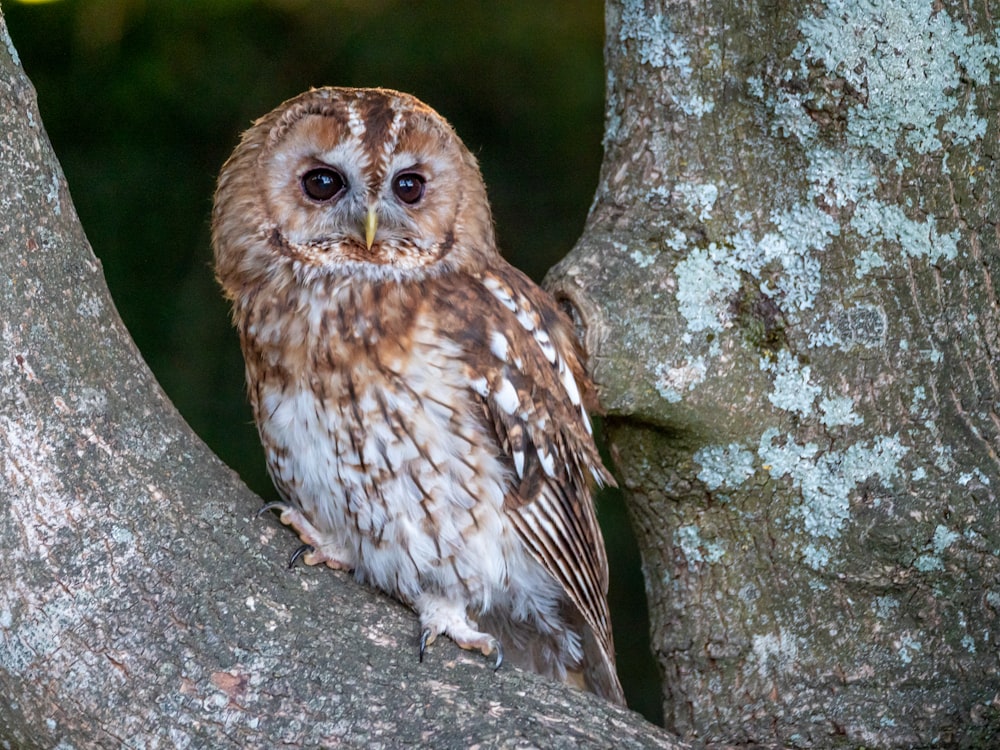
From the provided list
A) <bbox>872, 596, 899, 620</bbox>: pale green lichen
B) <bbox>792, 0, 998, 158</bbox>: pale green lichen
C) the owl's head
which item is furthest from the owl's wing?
<bbox>792, 0, 998, 158</bbox>: pale green lichen

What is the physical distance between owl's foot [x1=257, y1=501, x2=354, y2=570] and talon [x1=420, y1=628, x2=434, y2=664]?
0.23m

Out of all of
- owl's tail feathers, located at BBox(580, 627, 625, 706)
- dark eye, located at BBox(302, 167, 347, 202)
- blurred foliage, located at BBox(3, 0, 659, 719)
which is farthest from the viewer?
blurred foliage, located at BBox(3, 0, 659, 719)

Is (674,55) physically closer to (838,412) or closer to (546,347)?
(546,347)

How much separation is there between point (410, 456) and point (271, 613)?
41 cm

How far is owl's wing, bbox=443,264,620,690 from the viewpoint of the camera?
1.95 m

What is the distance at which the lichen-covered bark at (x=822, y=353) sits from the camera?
72.2 inches

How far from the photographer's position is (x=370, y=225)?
74.1 inches

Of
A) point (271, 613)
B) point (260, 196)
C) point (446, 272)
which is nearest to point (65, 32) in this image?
point (260, 196)

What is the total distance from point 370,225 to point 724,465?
731 millimetres

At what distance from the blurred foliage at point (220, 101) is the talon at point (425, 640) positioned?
156cm

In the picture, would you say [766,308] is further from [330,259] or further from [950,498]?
[330,259]

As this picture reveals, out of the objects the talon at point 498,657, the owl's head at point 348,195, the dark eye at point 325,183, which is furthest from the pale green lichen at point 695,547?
the dark eye at point 325,183

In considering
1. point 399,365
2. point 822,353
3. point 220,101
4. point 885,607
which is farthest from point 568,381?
point 220,101

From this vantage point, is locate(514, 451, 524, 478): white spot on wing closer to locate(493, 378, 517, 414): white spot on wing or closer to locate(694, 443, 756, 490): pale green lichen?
locate(493, 378, 517, 414): white spot on wing
